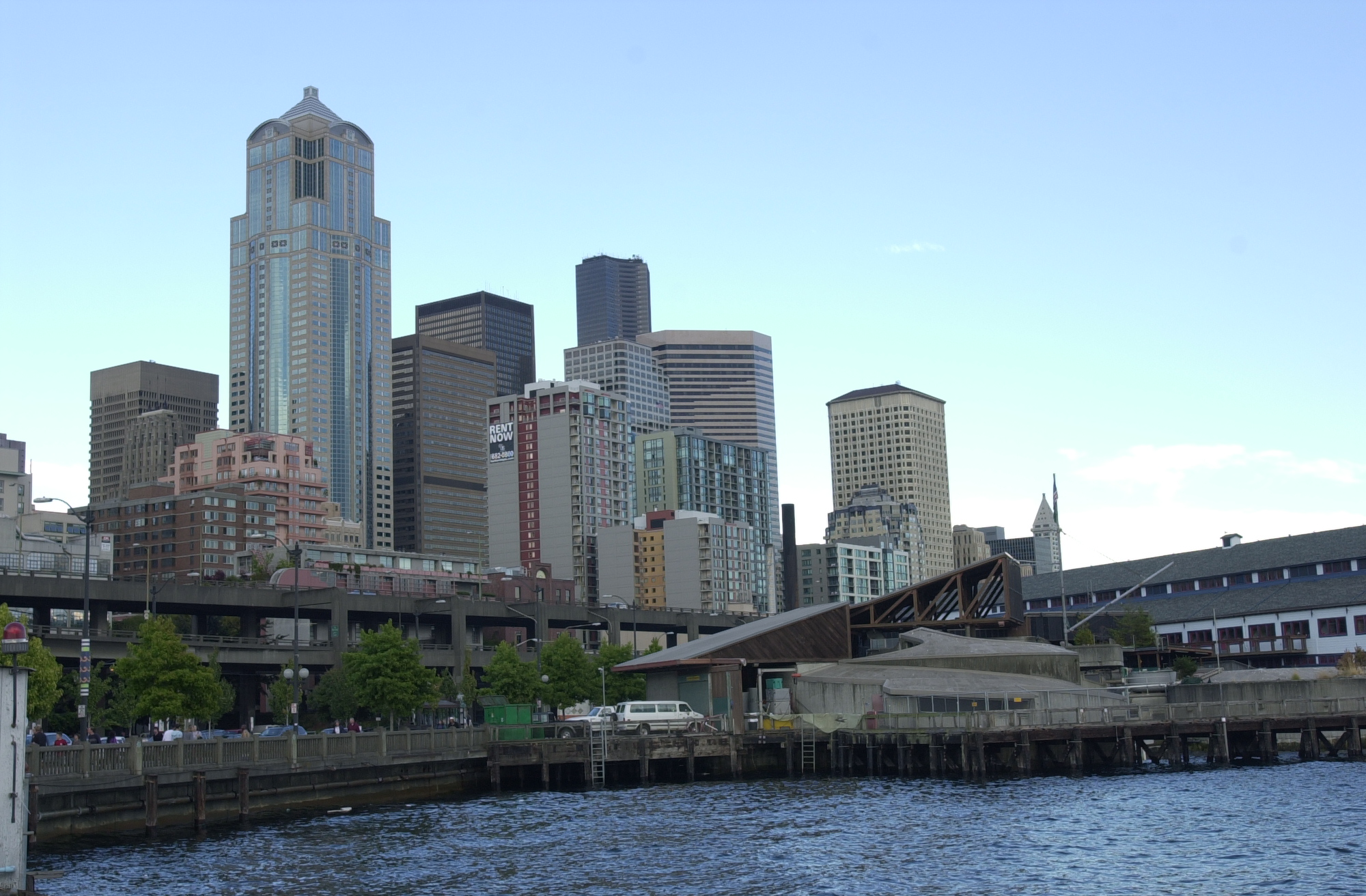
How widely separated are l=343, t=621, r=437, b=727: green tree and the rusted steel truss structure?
30.5 meters

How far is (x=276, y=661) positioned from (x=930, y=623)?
68.8 m

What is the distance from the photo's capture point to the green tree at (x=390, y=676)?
308ft

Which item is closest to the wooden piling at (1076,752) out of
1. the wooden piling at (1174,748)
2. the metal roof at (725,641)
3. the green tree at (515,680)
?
the wooden piling at (1174,748)

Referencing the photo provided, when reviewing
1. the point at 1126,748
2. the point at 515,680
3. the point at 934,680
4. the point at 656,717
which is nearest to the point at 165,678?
the point at 656,717

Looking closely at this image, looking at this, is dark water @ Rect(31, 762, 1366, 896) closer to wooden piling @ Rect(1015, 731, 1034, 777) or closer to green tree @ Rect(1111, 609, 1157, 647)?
wooden piling @ Rect(1015, 731, 1034, 777)

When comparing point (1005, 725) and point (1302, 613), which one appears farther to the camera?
point (1302, 613)

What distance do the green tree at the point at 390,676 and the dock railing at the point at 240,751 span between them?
18830 mm

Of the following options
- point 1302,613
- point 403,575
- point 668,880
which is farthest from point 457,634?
point 668,880

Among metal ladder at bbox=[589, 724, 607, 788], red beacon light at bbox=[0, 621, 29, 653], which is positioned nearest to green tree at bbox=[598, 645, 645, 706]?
metal ladder at bbox=[589, 724, 607, 788]

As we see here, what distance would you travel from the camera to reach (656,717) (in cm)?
8350

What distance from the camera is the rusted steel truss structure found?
102 metres

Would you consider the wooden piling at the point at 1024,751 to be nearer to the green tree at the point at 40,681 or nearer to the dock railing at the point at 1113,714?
the dock railing at the point at 1113,714

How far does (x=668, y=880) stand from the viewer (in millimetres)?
43188

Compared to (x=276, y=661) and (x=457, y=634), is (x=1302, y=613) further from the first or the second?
(x=276, y=661)
